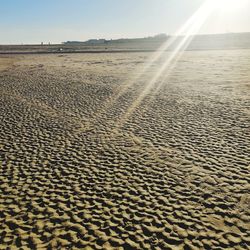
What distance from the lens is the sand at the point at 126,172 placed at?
281 inches

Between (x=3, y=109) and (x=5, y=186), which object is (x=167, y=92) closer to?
(x=3, y=109)

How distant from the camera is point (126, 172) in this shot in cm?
1024

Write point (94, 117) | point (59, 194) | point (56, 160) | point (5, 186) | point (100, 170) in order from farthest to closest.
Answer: point (94, 117), point (56, 160), point (100, 170), point (5, 186), point (59, 194)

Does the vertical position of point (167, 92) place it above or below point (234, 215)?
above

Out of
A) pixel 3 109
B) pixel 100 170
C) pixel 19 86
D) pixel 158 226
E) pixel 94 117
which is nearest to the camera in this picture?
pixel 158 226

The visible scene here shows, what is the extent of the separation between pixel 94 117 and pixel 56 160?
19.0 feet

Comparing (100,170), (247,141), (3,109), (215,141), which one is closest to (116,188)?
(100,170)

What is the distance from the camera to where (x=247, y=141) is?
1241cm

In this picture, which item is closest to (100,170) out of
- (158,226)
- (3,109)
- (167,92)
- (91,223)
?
(91,223)

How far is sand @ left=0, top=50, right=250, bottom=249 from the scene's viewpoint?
7125mm

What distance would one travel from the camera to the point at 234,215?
7598mm

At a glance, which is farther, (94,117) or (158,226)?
(94,117)

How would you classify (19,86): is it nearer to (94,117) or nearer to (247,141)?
(94,117)

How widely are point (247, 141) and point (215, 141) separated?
127 centimetres
